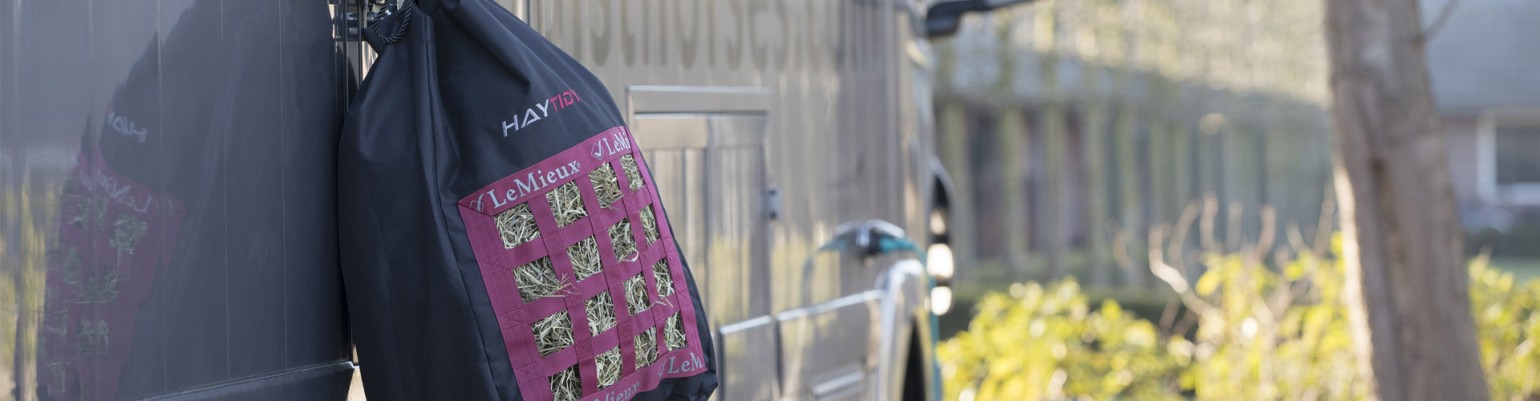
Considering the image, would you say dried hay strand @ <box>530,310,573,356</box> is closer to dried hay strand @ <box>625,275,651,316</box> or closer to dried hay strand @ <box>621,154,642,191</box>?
dried hay strand @ <box>625,275,651,316</box>

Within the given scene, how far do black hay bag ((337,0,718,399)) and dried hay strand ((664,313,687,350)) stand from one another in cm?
8

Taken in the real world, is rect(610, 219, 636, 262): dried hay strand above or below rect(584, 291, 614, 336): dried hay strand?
above

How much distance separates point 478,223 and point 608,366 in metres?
0.25

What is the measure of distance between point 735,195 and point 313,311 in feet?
3.57

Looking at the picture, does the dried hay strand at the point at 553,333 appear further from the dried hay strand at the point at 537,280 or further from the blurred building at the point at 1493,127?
the blurred building at the point at 1493,127

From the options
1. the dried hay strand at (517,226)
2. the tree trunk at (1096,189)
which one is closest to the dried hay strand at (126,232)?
the dried hay strand at (517,226)

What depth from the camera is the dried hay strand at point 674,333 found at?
84.0 inches

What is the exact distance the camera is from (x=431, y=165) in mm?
1900

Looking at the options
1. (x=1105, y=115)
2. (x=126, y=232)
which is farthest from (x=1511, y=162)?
(x=126, y=232)

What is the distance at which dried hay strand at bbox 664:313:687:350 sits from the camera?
7.00ft

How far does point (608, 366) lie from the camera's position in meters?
2.01

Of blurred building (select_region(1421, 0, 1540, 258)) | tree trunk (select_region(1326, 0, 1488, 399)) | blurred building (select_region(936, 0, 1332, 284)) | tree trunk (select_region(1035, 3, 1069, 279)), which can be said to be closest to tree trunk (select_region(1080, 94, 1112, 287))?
blurred building (select_region(936, 0, 1332, 284))

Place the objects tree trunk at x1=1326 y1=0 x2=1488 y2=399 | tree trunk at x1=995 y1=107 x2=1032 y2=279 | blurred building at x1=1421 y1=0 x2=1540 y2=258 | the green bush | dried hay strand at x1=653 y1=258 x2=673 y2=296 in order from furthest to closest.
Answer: blurred building at x1=1421 y1=0 x2=1540 y2=258, tree trunk at x1=995 y1=107 x2=1032 y2=279, the green bush, tree trunk at x1=1326 y1=0 x2=1488 y2=399, dried hay strand at x1=653 y1=258 x2=673 y2=296

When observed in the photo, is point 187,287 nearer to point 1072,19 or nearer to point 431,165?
point 431,165
